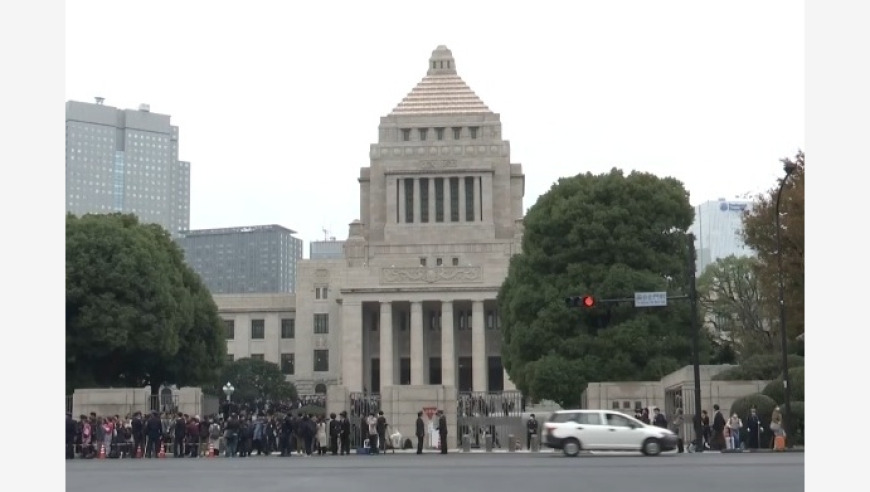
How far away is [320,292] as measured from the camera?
357ft

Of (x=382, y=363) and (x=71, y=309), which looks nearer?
(x=71, y=309)

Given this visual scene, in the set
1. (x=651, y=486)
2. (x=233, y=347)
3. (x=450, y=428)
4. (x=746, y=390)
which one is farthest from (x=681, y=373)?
(x=233, y=347)

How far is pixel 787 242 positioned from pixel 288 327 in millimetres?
70793

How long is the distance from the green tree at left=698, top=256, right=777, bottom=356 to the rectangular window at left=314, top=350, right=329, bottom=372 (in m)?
37.0

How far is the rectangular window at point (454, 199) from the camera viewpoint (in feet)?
339

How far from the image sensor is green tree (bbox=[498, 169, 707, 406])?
50.5 metres

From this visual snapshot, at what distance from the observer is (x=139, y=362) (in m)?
62.9

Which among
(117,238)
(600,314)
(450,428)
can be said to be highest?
(117,238)

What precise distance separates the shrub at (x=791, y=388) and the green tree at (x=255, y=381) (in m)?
56.2

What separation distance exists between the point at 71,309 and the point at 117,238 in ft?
12.8

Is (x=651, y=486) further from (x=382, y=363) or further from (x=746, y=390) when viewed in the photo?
(x=382, y=363)

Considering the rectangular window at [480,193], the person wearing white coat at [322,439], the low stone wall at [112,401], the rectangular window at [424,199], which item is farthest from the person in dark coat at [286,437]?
the rectangular window at [424,199]

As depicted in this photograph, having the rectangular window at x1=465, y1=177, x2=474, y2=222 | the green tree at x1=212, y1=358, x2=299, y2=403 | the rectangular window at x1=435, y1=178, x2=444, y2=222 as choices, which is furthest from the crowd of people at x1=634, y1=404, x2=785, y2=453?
the rectangular window at x1=435, y1=178, x2=444, y2=222

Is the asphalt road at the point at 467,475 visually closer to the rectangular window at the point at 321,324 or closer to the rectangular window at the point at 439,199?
the rectangular window at the point at 439,199
